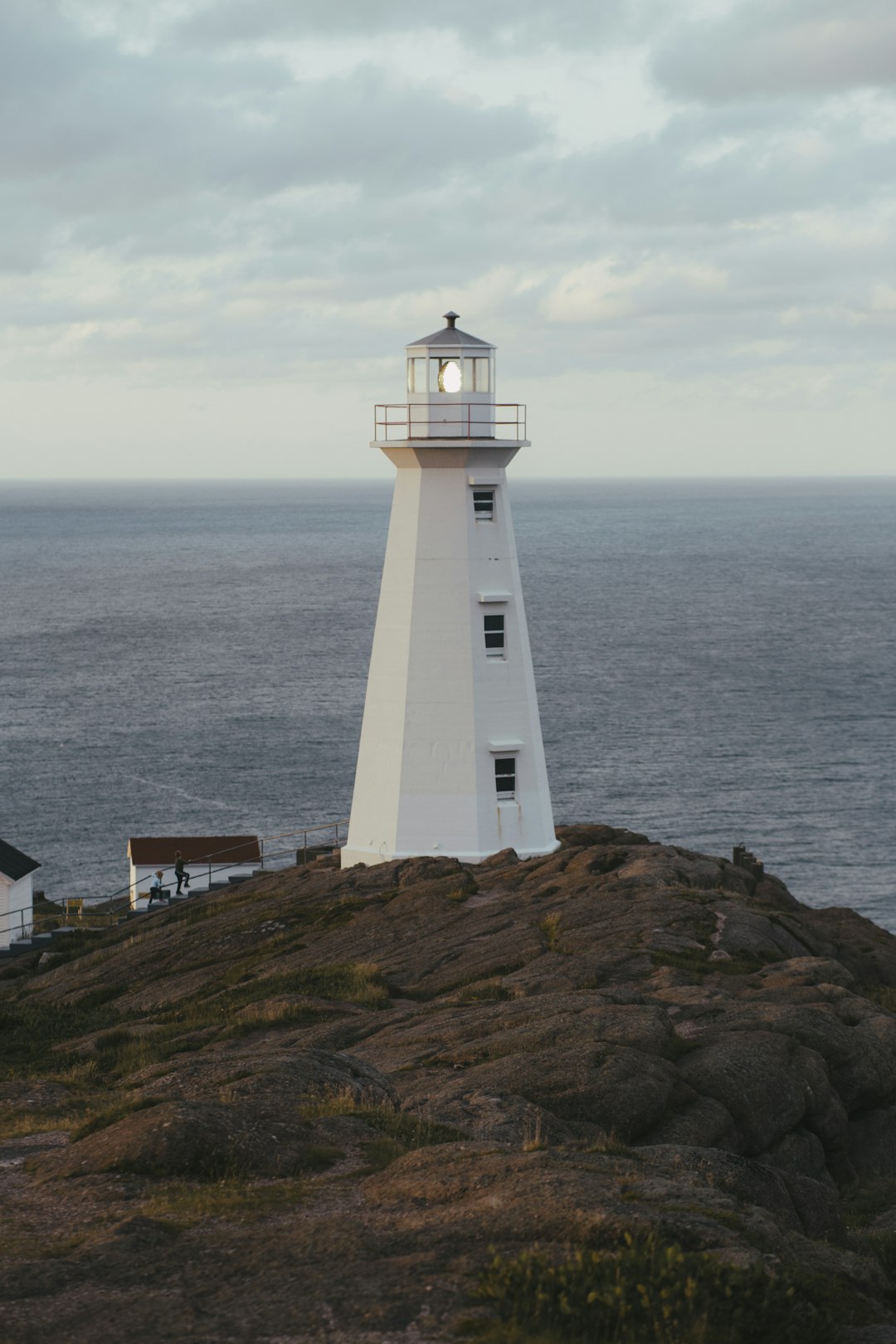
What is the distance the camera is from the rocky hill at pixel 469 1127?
9.02 m

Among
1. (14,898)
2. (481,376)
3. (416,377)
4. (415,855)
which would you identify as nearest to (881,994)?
(415,855)

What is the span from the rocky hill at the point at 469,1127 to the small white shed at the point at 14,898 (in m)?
9.28

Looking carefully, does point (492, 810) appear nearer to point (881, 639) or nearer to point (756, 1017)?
point (756, 1017)

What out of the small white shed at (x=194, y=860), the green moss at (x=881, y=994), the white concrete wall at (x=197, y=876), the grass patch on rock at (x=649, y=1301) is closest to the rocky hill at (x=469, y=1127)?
the grass patch on rock at (x=649, y=1301)

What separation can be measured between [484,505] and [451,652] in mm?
3438

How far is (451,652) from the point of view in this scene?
107ft

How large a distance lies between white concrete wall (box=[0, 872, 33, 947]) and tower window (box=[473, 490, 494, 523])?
1521cm

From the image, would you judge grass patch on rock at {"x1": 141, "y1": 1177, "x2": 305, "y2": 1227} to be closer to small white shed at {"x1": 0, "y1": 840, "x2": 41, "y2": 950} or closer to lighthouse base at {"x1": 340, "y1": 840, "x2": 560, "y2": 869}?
lighthouse base at {"x1": 340, "y1": 840, "x2": 560, "y2": 869}

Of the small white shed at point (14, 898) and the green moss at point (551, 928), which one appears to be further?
the small white shed at point (14, 898)

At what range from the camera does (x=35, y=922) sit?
40438mm

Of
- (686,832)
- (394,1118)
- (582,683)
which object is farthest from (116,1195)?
(582,683)

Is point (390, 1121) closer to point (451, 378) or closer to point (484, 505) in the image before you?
point (484, 505)

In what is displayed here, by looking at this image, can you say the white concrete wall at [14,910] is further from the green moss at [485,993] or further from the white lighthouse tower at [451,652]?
the green moss at [485,993]

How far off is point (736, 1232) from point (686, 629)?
12161 centimetres
